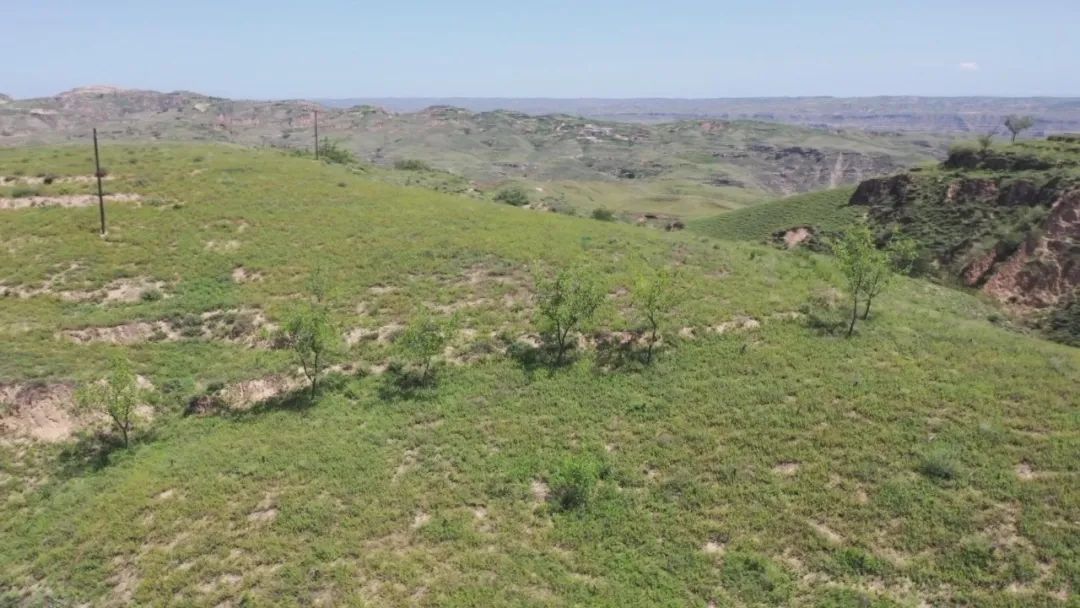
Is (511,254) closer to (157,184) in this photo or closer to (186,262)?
(186,262)

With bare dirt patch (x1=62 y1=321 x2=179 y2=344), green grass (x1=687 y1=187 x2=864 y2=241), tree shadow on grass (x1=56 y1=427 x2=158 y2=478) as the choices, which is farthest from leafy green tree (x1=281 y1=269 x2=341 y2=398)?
green grass (x1=687 y1=187 x2=864 y2=241)

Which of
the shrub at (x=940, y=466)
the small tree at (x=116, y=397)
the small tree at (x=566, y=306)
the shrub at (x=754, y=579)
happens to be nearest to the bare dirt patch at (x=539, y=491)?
the shrub at (x=754, y=579)

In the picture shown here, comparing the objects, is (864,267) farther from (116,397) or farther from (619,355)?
(116,397)

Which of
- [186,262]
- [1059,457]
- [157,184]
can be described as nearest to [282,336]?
[186,262]

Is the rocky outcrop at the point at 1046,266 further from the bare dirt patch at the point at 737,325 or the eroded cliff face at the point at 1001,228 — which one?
the bare dirt patch at the point at 737,325

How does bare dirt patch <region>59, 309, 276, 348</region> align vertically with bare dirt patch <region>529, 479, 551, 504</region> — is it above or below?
above

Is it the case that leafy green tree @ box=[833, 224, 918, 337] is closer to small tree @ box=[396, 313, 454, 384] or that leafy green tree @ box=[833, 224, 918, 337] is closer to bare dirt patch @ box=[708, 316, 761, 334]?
bare dirt patch @ box=[708, 316, 761, 334]
